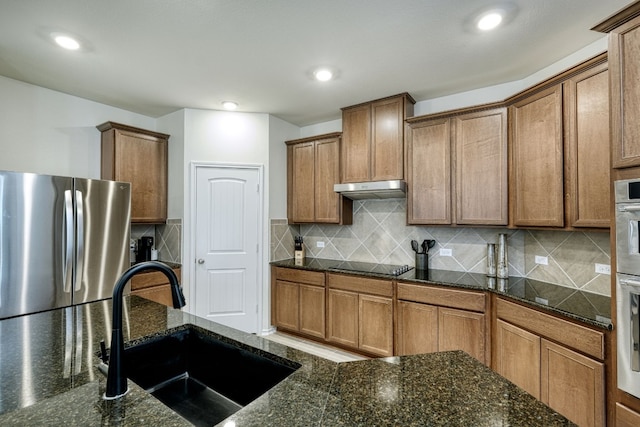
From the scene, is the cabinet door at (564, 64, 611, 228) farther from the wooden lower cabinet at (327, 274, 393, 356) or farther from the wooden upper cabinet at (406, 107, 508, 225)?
the wooden lower cabinet at (327, 274, 393, 356)

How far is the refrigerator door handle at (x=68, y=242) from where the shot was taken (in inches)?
92.6

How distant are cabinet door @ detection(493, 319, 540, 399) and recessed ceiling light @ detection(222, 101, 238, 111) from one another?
3.30m

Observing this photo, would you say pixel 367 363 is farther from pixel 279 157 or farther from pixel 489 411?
pixel 279 157

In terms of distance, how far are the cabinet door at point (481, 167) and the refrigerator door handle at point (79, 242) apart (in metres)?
3.24

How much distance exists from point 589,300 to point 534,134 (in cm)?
125

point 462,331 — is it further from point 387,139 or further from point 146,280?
point 146,280

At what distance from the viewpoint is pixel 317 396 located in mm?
841

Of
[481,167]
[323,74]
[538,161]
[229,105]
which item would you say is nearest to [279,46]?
[323,74]

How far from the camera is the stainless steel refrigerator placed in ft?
6.91

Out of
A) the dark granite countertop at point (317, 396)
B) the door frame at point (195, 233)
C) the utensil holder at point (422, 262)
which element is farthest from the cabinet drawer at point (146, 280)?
the utensil holder at point (422, 262)

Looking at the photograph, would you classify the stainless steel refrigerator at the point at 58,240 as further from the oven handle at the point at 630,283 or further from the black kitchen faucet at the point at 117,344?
the oven handle at the point at 630,283

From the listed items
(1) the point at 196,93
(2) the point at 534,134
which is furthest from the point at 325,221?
(2) the point at 534,134

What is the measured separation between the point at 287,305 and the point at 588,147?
10.2 ft

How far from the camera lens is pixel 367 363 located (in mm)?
1052
